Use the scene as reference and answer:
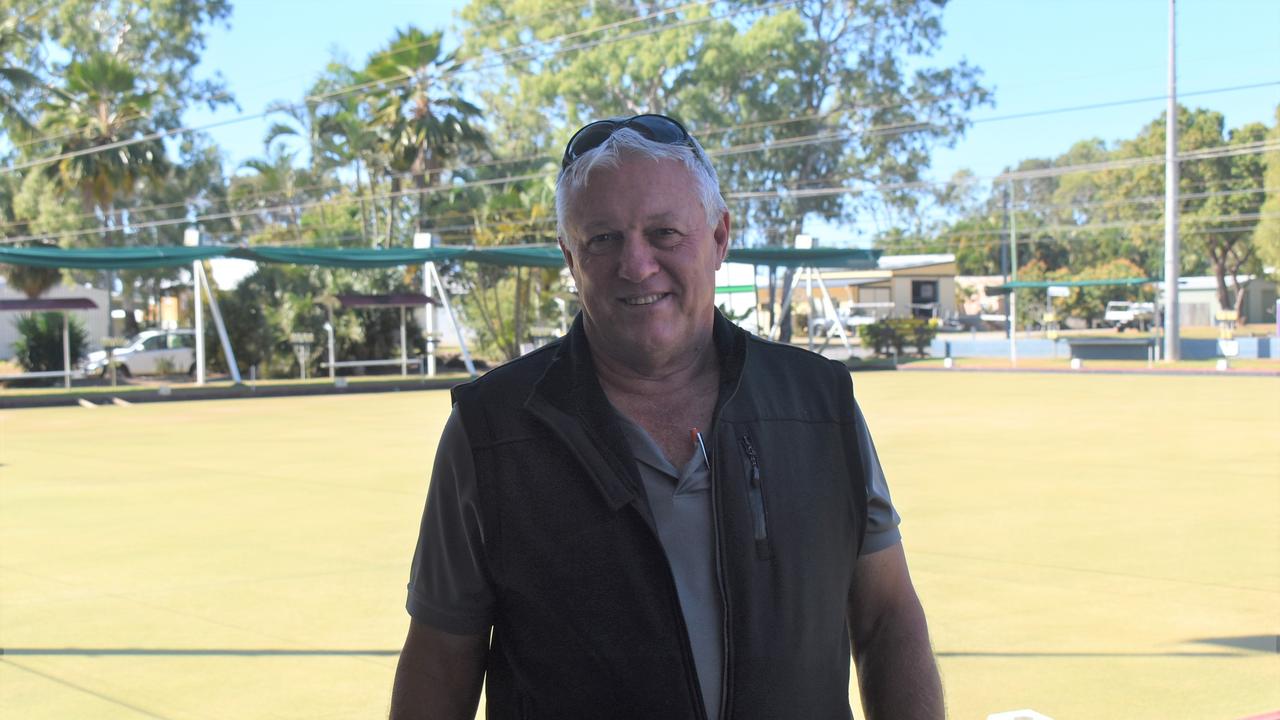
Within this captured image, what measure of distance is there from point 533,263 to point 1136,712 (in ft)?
91.2

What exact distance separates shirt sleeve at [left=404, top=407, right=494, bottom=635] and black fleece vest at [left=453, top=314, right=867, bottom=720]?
23 mm

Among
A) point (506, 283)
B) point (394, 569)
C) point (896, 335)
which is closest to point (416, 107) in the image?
point (506, 283)

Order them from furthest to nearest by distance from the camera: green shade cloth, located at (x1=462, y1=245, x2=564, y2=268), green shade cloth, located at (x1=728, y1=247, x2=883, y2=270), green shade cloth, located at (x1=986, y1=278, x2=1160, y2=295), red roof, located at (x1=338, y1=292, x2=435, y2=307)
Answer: green shade cloth, located at (x1=986, y1=278, x2=1160, y2=295) < green shade cloth, located at (x1=728, y1=247, x2=883, y2=270) < red roof, located at (x1=338, y1=292, x2=435, y2=307) < green shade cloth, located at (x1=462, y1=245, x2=564, y2=268)

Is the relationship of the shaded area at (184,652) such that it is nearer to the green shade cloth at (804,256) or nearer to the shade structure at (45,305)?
the shade structure at (45,305)

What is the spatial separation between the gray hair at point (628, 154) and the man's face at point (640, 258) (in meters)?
0.01

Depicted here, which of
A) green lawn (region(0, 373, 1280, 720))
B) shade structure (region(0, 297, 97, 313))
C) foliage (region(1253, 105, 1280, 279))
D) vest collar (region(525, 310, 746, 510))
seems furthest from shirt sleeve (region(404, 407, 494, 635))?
foliage (region(1253, 105, 1280, 279))

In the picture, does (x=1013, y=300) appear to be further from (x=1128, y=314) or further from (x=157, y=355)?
(x=1128, y=314)

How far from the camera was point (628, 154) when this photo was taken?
2262 mm

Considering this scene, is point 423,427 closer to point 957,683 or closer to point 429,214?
point 957,683

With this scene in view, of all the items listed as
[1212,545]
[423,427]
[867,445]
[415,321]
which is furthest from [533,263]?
[867,445]

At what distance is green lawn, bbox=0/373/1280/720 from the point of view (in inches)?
219

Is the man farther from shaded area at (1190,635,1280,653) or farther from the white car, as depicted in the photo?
the white car

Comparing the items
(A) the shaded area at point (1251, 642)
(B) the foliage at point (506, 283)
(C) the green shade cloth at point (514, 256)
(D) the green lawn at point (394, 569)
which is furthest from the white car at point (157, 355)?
(A) the shaded area at point (1251, 642)

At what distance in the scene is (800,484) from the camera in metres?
2.16
